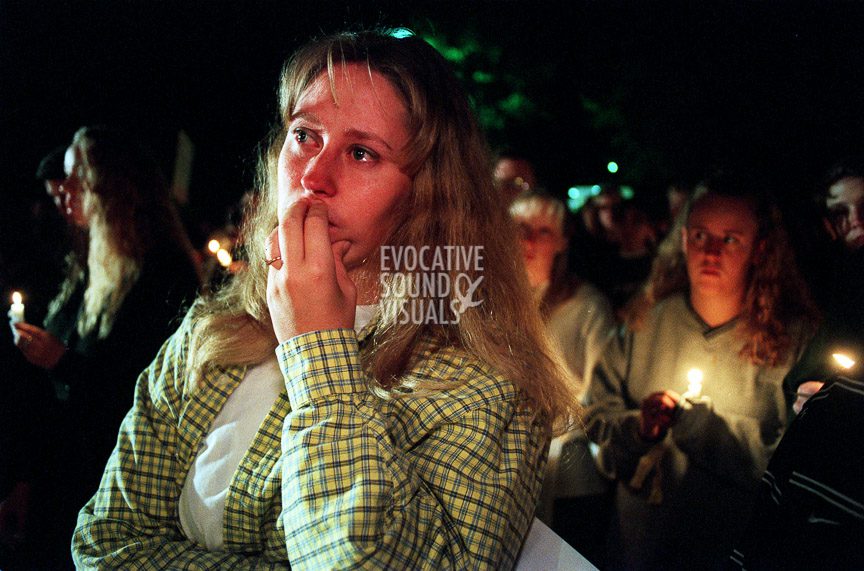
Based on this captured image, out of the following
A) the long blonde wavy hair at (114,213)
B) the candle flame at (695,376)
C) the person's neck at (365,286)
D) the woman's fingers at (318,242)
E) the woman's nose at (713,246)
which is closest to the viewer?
the woman's fingers at (318,242)

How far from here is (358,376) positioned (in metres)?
0.93

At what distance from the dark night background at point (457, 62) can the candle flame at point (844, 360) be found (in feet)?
1.74

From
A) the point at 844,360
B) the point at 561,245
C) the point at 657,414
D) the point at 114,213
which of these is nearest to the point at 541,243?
the point at 561,245

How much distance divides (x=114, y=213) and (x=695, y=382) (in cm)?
188

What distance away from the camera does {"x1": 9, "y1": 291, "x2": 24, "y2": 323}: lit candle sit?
1618 mm

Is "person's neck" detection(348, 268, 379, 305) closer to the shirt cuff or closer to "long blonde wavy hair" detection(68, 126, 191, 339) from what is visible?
the shirt cuff

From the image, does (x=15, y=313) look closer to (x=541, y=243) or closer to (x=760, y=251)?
(x=541, y=243)

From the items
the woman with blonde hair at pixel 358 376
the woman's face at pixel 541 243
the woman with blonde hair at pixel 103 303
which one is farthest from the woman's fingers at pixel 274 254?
the woman's face at pixel 541 243

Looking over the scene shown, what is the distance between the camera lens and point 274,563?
3.36 ft

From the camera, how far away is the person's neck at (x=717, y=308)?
208cm

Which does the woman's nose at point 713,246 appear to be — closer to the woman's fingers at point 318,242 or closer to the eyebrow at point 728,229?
the eyebrow at point 728,229

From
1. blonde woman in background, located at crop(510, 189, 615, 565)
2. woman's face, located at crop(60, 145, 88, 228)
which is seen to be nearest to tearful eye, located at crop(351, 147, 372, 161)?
woman's face, located at crop(60, 145, 88, 228)

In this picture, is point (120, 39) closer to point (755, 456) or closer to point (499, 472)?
point (499, 472)

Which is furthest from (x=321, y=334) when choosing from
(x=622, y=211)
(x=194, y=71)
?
(x=622, y=211)
